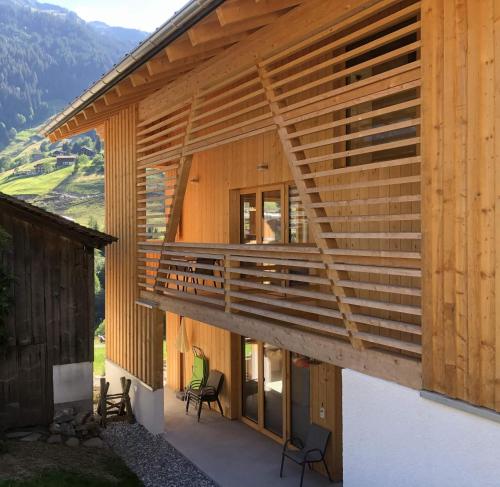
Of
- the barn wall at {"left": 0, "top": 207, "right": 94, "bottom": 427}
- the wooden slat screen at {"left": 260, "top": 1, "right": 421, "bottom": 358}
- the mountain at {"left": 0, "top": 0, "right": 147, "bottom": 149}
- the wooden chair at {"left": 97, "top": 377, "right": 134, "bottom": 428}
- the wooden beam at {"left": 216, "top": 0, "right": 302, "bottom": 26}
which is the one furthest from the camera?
the mountain at {"left": 0, "top": 0, "right": 147, "bottom": 149}

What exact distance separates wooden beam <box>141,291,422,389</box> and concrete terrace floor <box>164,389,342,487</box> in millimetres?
2585

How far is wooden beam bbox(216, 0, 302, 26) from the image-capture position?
6098 mm

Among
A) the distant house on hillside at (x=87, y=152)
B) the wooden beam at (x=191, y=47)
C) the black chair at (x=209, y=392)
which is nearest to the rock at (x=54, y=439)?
the black chair at (x=209, y=392)

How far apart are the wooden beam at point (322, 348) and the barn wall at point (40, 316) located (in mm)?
2540

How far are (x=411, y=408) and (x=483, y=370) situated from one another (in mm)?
894

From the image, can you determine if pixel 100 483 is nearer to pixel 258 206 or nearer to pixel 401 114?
pixel 258 206

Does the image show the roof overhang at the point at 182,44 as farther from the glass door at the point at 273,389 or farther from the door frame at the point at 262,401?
the glass door at the point at 273,389

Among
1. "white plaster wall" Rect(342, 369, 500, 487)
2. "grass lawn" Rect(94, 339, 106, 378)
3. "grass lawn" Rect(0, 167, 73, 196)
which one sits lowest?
"grass lawn" Rect(94, 339, 106, 378)

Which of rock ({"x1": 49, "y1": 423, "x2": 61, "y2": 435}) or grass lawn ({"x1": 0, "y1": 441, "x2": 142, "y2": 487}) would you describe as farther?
rock ({"x1": 49, "y1": 423, "x2": 61, "y2": 435})

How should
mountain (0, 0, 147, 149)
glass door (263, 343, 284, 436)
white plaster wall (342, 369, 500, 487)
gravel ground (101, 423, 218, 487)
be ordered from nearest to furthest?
1. white plaster wall (342, 369, 500, 487)
2. gravel ground (101, 423, 218, 487)
3. glass door (263, 343, 284, 436)
4. mountain (0, 0, 147, 149)

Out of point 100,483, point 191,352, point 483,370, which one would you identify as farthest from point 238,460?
point 483,370

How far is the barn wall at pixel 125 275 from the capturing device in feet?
36.0

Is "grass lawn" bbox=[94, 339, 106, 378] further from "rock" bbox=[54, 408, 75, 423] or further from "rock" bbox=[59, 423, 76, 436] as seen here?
"rock" bbox=[59, 423, 76, 436]


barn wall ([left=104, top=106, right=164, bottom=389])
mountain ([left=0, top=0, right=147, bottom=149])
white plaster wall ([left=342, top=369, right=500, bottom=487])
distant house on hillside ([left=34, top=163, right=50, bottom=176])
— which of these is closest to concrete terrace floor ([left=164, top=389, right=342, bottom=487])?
barn wall ([left=104, top=106, right=164, bottom=389])
